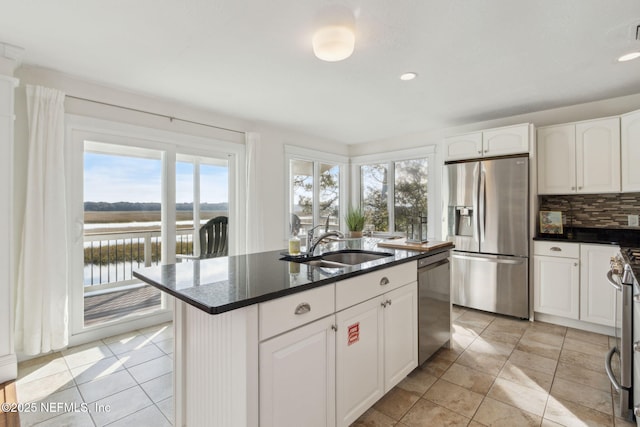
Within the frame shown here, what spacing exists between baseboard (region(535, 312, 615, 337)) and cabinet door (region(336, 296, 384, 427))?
260cm

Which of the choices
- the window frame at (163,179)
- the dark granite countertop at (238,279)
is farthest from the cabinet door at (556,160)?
the window frame at (163,179)

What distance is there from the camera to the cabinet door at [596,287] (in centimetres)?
296

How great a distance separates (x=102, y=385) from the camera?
2180mm

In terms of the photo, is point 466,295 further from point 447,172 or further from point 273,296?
point 273,296

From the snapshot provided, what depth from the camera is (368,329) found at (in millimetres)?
1775

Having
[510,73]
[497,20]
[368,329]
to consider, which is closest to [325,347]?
[368,329]

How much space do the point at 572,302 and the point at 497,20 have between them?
2922mm

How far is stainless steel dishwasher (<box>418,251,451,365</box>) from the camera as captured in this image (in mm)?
2275

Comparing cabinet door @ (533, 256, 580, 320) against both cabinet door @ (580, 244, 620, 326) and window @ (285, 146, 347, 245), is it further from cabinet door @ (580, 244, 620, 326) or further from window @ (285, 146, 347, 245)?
window @ (285, 146, 347, 245)

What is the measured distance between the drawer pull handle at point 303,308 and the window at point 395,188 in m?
3.43

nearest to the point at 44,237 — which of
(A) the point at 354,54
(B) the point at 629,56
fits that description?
(A) the point at 354,54

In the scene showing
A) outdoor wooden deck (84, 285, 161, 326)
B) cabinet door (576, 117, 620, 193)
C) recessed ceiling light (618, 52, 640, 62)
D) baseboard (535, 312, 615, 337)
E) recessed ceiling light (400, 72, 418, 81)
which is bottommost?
baseboard (535, 312, 615, 337)

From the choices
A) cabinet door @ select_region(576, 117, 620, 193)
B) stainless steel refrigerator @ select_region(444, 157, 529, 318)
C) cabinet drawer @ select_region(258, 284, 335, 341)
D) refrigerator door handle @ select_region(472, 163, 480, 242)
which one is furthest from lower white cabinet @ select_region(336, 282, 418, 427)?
cabinet door @ select_region(576, 117, 620, 193)

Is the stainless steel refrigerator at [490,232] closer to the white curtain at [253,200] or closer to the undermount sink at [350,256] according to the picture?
the undermount sink at [350,256]
